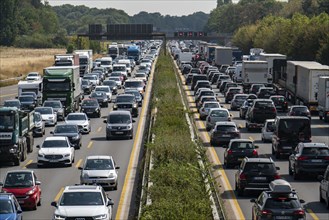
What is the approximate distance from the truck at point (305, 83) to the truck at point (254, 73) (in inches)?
468

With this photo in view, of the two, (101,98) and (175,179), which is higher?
(175,179)

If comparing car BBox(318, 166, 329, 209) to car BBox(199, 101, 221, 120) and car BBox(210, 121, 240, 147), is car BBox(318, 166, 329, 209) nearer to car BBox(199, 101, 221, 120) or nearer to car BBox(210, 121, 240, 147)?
car BBox(210, 121, 240, 147)

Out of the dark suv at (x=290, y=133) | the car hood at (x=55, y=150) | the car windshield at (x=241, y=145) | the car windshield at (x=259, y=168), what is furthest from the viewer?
the dark suv at (x=290, y=133)

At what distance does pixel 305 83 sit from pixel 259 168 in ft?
122

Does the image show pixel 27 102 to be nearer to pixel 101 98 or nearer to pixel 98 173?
pixel 101 98

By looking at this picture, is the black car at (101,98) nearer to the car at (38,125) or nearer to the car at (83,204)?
the car at (38,125)

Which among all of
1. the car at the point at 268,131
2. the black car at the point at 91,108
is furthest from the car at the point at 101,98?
the car at the point at 268,131

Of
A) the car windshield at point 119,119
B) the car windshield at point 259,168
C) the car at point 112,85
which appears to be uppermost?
the car windshield at point 259,168

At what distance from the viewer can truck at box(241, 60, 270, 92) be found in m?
90.7

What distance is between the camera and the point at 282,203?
25.6 meters

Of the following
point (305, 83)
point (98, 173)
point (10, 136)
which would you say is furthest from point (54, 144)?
point (305, 83)

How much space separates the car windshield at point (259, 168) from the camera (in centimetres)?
3297

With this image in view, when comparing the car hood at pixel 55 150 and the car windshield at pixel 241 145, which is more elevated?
the car windshield at pixel 241 145

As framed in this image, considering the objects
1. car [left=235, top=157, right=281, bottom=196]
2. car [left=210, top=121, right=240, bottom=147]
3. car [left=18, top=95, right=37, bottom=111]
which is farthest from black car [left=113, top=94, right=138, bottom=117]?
car [left=235, top=157, right=281, bottom=196]
